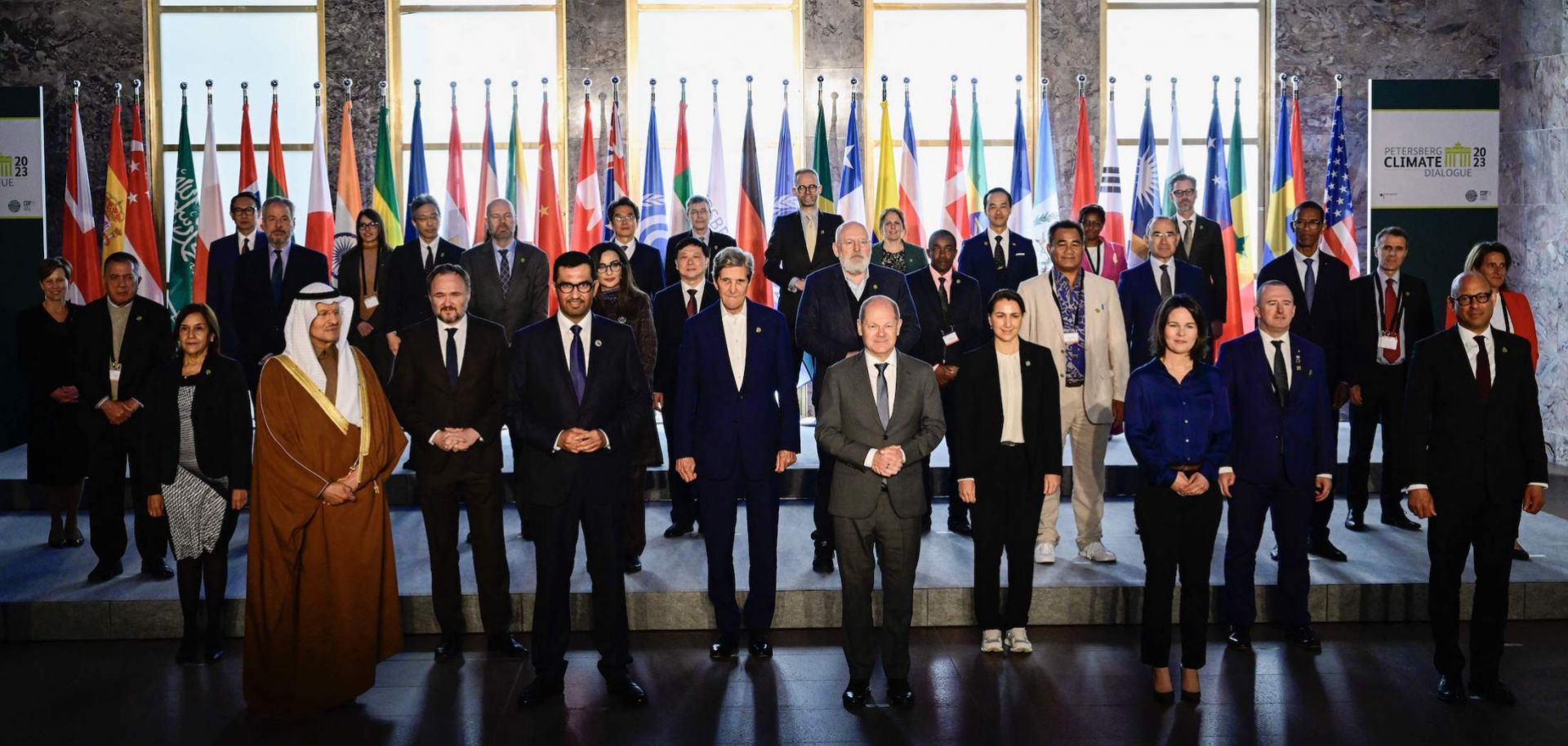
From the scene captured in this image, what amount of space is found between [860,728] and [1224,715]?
4.03 feet

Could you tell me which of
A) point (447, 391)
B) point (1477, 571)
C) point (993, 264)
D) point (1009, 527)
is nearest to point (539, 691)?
point (447, 391)

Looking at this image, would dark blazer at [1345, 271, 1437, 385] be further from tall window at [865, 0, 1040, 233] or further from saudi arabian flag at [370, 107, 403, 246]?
saudi arabian flag at [370, 107, 403, 246]

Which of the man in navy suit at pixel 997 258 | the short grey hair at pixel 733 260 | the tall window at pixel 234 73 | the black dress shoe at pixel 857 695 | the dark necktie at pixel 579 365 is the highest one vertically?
the tall window at pixel 234 73

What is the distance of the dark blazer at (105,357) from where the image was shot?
20.0 feet

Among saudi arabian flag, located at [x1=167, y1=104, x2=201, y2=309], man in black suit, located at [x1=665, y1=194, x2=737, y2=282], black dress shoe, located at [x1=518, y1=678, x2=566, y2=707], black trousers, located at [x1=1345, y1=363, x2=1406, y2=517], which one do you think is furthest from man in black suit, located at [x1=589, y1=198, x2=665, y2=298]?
saudi arabian flag, located at [x1=167, y1=104, x2=201, y2=309]

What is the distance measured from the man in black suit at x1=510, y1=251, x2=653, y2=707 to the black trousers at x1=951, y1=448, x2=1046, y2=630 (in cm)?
140

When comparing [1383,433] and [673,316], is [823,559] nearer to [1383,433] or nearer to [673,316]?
[673,316]

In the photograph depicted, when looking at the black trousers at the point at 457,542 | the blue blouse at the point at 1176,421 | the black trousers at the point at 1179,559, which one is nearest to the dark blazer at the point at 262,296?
the black trousers at the point at 457,542

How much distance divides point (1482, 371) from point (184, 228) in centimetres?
840

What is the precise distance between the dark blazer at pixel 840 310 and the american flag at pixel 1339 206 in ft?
14.3

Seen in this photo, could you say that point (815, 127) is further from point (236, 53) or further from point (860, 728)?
point (860, 728)

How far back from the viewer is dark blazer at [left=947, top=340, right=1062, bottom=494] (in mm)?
5043

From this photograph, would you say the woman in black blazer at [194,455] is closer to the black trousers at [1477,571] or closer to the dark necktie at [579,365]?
the dark necktie at [579,365]

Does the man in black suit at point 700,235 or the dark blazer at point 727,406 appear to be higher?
the man in black suit at point 700,235
